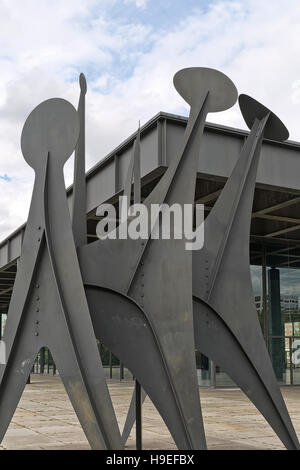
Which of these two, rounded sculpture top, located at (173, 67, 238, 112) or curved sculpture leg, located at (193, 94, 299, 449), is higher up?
rounded sculpture top, located at (173, 67, 238, 112)

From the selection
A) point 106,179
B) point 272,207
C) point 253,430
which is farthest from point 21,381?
point 272,207

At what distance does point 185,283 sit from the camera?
6445 mm

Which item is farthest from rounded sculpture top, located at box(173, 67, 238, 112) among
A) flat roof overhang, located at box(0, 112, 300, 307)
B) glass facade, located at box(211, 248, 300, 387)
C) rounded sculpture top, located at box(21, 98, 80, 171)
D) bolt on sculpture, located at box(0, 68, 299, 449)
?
glass facade, located at box(211, 248, 300, 387)

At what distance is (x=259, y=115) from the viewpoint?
8180mm

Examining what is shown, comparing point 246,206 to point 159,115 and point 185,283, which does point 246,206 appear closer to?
point 185,283

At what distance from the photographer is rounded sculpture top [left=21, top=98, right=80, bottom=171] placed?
6648mm

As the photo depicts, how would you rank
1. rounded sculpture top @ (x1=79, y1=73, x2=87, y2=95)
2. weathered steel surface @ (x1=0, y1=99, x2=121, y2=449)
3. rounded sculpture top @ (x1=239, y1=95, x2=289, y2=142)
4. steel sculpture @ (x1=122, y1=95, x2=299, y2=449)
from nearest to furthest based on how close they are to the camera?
weathered steel surface @ (x1=0, y1=99, x2=121, y2=449), steel sculpture @ (x1=122, y1=95, x2=299, y2=449), rounded sculpture top @ (x1=79, y1=73, x2=87, y2=95), rounded sculpture top @ (x1=239, y1=95, x2=289, y2=142)

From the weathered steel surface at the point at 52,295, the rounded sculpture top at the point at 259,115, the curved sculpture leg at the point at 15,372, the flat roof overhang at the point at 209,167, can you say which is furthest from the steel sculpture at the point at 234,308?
the flat roof overhang at the point at 209,167

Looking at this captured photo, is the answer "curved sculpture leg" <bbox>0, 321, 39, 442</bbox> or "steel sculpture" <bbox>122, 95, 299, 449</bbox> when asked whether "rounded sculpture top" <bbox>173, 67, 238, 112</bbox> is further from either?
"curved sculpture leg" <bbox>0, 321, 39, 442</bbox>

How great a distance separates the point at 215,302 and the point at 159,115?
5955 millimetres

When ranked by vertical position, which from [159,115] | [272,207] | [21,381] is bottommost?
[21,381]

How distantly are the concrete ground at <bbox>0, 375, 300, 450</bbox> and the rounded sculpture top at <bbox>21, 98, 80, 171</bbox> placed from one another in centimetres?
420
